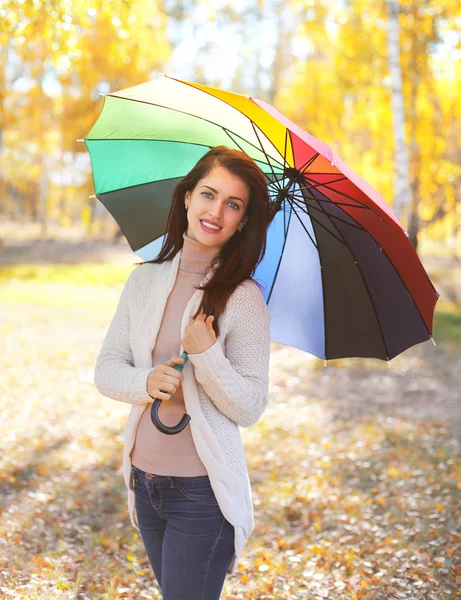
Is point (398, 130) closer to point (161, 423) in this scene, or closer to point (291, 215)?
point (291, 215)

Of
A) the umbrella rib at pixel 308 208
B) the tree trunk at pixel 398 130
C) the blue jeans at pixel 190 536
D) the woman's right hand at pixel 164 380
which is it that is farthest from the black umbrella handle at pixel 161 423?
the tree trunk at pixel 398 130

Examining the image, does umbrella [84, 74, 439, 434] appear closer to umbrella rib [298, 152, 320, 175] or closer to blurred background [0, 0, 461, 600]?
umbrella rib [298, 152, 320, 175]

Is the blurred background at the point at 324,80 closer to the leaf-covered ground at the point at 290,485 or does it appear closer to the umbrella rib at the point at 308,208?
the leaf-covered ground at the point at 290,485

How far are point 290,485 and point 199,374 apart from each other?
3.93 m

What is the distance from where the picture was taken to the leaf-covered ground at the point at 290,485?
421 cm

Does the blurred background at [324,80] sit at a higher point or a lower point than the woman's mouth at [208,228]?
higher

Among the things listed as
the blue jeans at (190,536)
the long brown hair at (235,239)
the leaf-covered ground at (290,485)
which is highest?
the long brown hair at (235,239)

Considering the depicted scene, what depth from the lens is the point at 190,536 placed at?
2152mm

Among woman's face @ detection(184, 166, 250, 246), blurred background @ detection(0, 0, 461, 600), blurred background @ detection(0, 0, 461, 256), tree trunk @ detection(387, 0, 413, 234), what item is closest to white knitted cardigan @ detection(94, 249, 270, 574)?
woman's face @ detection(184, 166, 250, 246)

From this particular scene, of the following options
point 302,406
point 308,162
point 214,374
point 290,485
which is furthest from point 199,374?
point 302,406

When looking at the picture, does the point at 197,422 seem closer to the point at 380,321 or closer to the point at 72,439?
the point at 380,321

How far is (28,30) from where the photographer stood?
21.2 ft

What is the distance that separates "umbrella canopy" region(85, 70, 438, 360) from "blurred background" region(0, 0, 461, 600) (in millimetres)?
348

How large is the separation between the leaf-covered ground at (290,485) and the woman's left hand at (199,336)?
2.34 m
